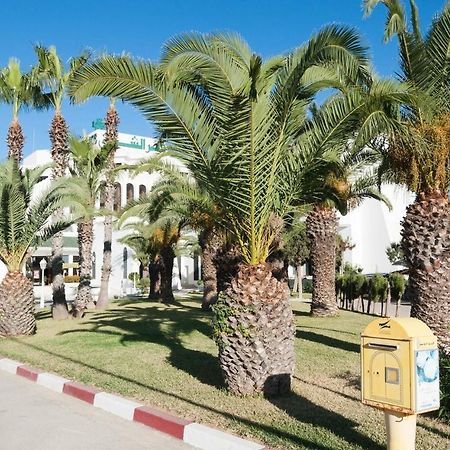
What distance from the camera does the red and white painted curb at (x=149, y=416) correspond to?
5.44m

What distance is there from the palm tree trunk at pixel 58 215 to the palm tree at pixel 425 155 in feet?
42.0

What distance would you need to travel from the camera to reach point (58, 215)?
18.5 meters

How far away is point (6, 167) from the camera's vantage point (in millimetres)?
14242

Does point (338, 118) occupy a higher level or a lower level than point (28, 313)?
higher

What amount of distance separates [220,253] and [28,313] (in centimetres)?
589

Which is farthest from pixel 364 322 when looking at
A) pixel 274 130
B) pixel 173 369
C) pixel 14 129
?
pixel 14 129

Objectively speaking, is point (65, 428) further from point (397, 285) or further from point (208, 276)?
point (397, 285)

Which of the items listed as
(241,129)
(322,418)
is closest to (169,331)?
(241,129)

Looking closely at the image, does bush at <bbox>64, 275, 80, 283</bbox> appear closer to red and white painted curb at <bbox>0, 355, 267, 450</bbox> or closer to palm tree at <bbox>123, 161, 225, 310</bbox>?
palm tree at <bbox>123, 161, 225, 310</bbox>

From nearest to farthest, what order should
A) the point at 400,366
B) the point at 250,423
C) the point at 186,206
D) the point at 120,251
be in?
the point at 400,366, the point at 250,423, the point at 186,206, the point at 120,251

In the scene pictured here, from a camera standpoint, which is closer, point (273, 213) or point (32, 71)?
point (273, 213)

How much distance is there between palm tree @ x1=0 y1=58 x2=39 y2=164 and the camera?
18625mm

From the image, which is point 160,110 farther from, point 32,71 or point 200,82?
point 32,71

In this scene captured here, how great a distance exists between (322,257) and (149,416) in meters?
12.8
